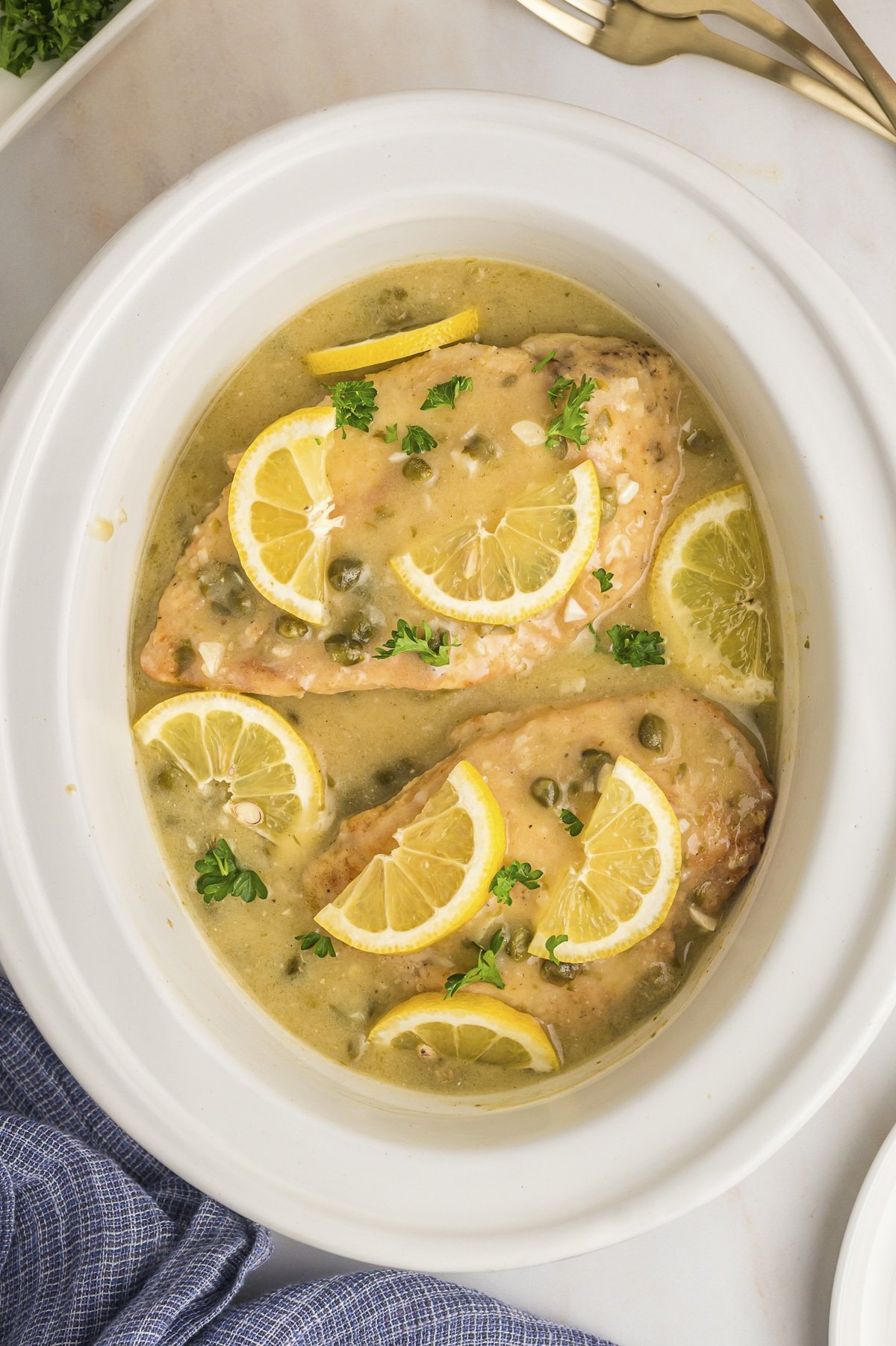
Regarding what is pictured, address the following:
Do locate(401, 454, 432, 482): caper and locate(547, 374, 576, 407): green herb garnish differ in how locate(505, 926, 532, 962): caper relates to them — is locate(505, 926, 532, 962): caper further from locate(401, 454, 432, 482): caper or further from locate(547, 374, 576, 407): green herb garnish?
locate(547, 374, 576, 407): green herb garnish

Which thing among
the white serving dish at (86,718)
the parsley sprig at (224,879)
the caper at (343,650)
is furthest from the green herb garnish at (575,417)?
the parsley sprig at (224,879)

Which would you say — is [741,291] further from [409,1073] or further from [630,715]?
[409,1073]

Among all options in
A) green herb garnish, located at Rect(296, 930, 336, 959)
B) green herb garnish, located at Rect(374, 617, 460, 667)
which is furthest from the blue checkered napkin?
green herb garnish, located at Rect(374, 617, 460, 667)

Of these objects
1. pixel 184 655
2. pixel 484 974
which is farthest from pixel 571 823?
pixel 184 655

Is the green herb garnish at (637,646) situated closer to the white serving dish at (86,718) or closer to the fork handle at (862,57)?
the white serving dish at (86,718)

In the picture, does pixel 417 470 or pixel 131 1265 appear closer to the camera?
pixel 417 470

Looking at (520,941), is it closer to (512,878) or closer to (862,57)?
(512,878)

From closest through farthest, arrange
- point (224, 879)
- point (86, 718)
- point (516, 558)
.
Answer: point (86, 718) → point (516, 558) → point (224, 879)
